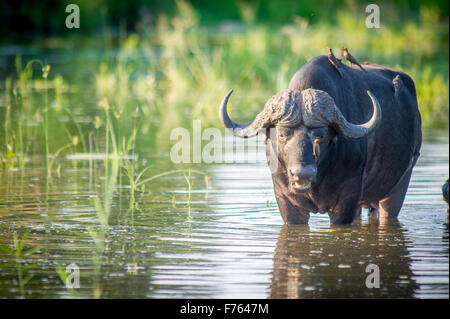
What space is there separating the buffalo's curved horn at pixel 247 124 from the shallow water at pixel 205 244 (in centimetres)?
94

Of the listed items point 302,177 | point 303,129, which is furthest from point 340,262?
point 303,129

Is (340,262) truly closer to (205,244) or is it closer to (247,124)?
(205,244)

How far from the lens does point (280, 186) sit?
7898 mm

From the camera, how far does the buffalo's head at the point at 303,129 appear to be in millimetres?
7352

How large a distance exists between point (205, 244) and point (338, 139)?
1522mm

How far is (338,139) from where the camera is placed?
7844 millimetres

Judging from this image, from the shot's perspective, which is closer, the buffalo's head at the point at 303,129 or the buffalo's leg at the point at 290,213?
the buffalo's head at the point at 303,129

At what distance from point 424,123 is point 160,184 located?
7033mm

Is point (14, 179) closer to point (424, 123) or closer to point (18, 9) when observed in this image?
point (424, 123)

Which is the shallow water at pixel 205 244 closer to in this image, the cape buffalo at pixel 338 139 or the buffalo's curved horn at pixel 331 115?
the cape buffalo at pixel 338 139

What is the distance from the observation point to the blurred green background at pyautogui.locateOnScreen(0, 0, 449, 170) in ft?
47.3

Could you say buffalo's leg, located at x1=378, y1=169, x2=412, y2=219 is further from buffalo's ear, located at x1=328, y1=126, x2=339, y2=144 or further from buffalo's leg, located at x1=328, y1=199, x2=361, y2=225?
buffalo's ear, located at x1=328, y1=126, x2=339, y2=144

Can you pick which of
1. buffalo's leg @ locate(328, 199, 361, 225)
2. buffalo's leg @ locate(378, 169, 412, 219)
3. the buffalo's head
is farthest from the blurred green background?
buffalo's leg @ locate(378, 169, 412, 219)

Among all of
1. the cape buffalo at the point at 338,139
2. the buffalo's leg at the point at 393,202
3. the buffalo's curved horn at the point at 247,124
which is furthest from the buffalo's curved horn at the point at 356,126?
the buffalo's leg at the point at 393,202
